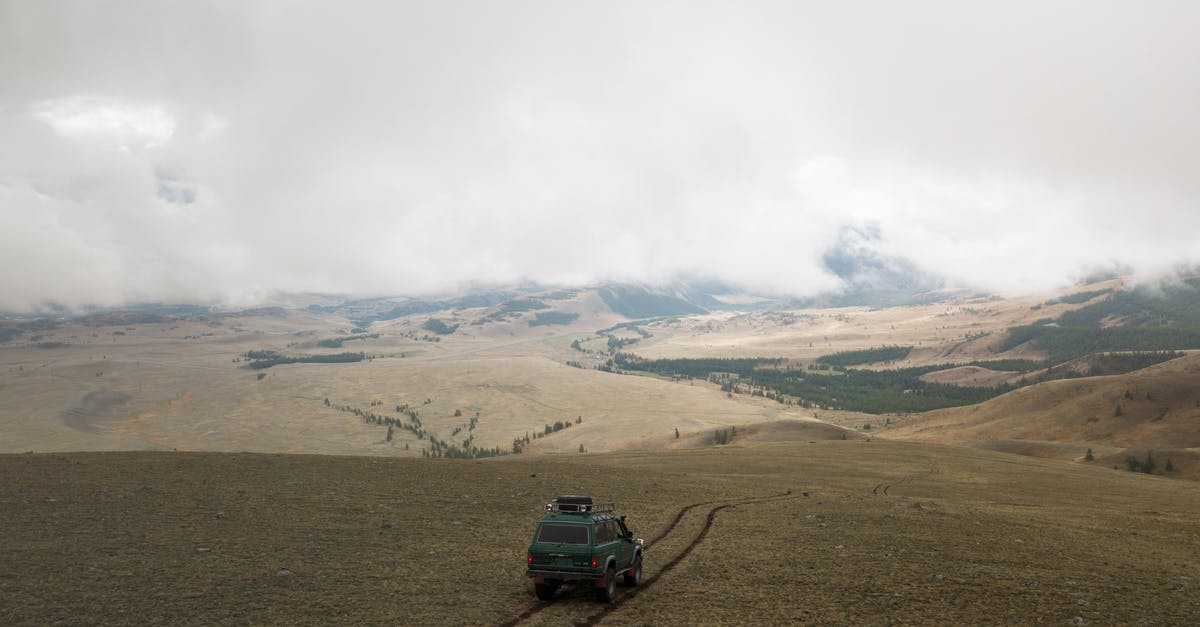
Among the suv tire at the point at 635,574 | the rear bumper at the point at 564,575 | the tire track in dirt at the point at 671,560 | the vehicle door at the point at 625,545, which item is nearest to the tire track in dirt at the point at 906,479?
the tire track in dirt at the point at 671,560

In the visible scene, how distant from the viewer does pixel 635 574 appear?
23.4 meters

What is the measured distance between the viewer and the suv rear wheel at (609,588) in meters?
20.8

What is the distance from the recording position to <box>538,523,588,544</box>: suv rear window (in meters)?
20.6

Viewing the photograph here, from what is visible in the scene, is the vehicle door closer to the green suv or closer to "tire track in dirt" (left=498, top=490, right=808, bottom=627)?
the green suv

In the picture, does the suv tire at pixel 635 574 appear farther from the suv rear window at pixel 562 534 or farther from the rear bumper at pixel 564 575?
the suv rear window at pixel 562 534

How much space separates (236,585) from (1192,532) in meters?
49.7

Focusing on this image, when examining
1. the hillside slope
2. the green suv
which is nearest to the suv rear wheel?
the green suv

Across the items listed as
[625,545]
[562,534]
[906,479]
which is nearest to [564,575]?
[562,534]

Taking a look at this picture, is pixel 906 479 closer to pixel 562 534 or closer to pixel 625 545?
pixel 625 545

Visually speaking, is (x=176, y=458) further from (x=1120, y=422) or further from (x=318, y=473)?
(x=1120, y=422)

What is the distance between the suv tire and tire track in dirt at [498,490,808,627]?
0.21 metres

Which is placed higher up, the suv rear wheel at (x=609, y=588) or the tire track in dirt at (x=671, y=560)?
the suv rear wheel at (x=609, y=588)

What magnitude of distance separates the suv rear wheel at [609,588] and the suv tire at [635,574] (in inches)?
66.6

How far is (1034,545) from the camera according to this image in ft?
101
